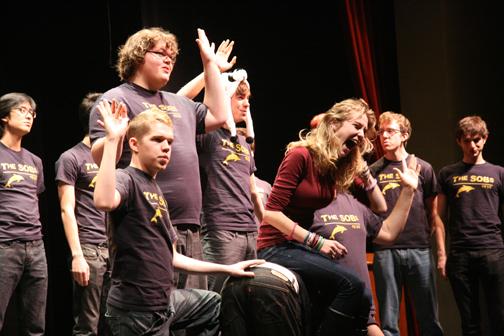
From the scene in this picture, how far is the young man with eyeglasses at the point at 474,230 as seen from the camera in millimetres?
4922

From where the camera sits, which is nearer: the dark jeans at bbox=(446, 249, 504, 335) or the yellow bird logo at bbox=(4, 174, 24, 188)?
the yellow bird logo at bbox=(4, 174, 24, 188)

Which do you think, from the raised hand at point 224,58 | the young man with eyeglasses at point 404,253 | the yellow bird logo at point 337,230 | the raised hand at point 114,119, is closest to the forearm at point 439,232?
the young man with eyeglasses at point 404,253

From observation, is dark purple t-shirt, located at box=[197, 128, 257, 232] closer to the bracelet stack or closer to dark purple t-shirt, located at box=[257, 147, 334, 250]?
dark purple t-shirt, located at box=[257, 147, 334, 250]

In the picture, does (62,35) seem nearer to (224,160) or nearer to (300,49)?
(300,49)

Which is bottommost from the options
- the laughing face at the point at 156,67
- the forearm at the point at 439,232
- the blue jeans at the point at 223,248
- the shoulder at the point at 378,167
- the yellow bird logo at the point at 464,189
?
the forearm at the point at 439,232

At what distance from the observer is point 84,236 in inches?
174

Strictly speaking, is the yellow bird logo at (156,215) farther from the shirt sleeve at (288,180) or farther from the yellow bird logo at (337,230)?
the yellow bird logo at (337,230)

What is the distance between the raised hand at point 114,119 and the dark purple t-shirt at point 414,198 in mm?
2541

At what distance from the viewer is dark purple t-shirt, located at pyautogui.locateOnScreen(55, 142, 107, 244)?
→ 14.2 feet

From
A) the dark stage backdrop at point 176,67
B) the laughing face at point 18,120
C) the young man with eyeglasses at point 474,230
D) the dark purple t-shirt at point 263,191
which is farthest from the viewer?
the dark stage backdrop at point 176,67

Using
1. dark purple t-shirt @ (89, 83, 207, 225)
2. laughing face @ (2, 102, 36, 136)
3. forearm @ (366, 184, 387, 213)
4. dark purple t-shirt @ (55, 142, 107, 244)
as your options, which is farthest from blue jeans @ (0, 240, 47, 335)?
forearm @ (366, 184, 387, 213)

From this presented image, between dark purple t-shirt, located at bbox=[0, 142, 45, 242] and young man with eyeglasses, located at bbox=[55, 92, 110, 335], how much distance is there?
0.18 meters

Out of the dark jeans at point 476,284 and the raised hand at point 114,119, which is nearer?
the raised hand at point 114,119

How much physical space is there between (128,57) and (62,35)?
8.73 ft
